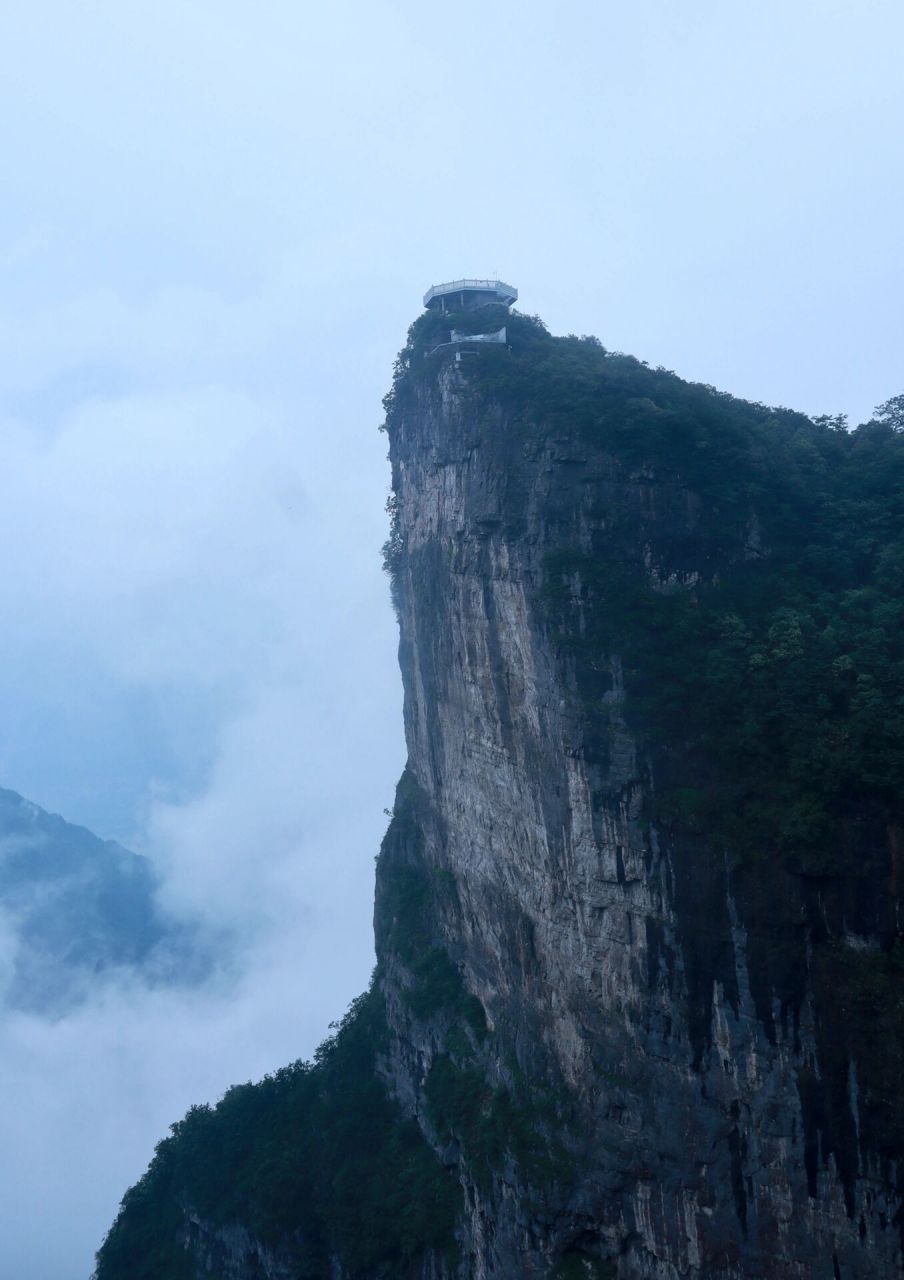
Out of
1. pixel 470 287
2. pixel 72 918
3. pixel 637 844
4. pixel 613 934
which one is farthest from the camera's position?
pixel 72 918

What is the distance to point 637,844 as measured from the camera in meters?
19.4

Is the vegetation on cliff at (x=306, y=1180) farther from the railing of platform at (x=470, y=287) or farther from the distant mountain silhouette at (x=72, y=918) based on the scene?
the distant mountain silhouette at (x=72, y=918)

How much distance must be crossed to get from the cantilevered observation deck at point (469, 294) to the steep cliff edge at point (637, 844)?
62.1 inches

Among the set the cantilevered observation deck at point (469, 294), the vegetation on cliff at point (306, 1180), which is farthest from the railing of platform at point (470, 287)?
the vegetation on cliff at point (306, 1180)

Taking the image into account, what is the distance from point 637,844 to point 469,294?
1791cm

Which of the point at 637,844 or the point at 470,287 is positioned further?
the point at 470,287

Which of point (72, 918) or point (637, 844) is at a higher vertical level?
point (72, 918)

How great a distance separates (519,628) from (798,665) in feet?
20.8

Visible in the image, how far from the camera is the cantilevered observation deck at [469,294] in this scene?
28823 millimetres

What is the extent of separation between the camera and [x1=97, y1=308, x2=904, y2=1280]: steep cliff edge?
16906 mm

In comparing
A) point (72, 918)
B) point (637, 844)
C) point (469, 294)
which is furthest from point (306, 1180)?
point (72, 918)

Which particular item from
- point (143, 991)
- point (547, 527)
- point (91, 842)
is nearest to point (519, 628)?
point (547, 527)

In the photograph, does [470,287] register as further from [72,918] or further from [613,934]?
[72,918]

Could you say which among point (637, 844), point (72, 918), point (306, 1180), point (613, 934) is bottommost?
point (306, 1180)
